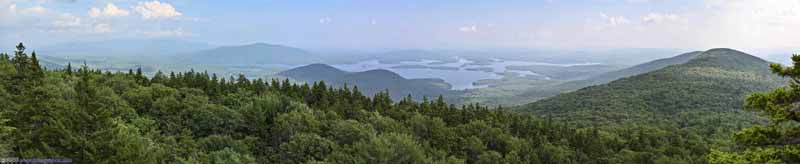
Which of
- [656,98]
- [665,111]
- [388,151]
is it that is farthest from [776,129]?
[656,98]

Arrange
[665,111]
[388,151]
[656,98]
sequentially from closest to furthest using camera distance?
[388,151] < [665,111] < [656,98]

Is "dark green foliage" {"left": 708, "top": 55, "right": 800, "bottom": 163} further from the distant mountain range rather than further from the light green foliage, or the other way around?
the distant mountain range

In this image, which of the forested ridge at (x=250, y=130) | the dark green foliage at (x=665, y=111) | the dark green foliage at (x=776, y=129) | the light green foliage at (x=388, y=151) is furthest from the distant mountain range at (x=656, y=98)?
the dark green foliage at (x=776, y=129)

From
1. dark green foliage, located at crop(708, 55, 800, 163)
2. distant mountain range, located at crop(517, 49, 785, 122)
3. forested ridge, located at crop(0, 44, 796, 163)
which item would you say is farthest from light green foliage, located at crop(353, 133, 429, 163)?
distant mountain range, located at crop(517, 49, 785, 122)

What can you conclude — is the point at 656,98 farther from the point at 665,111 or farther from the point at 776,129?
the point at 776,129

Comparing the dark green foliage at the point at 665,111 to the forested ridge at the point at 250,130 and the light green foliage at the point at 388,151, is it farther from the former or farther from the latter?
the light green foliage at the point at 388,151

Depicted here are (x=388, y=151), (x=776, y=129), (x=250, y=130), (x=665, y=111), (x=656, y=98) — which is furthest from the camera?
(x=656, y=98)

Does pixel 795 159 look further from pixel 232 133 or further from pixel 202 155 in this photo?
pixel 232 133

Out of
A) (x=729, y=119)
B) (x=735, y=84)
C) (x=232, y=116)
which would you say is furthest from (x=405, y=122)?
(x=735, y=84)
